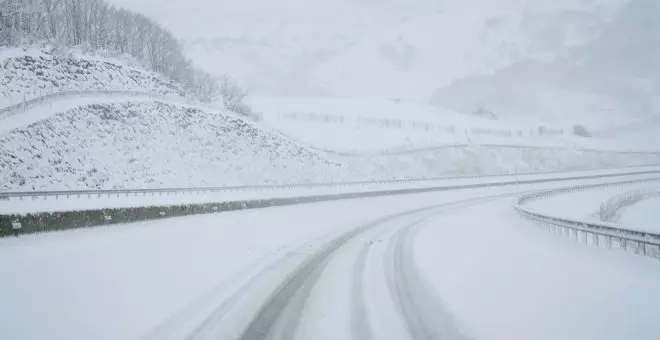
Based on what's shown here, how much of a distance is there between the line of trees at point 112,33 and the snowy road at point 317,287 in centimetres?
6601

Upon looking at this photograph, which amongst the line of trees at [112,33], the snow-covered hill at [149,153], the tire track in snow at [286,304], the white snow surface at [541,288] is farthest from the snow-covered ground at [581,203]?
the line of trees at [112,33]

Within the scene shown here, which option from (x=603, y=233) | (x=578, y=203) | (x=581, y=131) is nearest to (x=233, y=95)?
(x=578, y=203)

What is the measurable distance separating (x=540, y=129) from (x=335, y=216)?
403 ft

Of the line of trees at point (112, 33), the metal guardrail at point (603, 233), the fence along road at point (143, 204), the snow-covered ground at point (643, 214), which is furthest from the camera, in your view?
the line of trees at point (112, 33)

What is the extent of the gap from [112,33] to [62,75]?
1120 inches

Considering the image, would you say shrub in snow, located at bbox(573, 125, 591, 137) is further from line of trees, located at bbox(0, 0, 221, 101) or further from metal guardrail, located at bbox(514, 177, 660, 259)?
metal guardrail, located at bbox(514, 177, 660, 259)

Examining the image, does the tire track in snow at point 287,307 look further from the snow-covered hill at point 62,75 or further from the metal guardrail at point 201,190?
the snow-covered hill at point 62,75

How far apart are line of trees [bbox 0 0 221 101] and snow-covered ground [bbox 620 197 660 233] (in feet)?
210

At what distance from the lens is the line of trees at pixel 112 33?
247ft

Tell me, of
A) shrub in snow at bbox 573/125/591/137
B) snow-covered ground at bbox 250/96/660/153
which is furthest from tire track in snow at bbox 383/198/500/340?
shrub in snow at bbox 573/125/591/137

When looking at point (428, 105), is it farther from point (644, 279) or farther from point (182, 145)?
point (644, 279)

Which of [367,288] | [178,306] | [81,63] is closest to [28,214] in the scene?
[178,306]

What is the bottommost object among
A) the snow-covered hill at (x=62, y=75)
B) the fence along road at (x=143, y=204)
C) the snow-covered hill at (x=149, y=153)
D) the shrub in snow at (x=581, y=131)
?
the fence along road at (x=143, y=204)

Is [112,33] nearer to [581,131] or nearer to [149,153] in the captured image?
[149,153]
